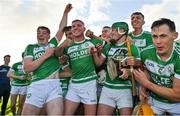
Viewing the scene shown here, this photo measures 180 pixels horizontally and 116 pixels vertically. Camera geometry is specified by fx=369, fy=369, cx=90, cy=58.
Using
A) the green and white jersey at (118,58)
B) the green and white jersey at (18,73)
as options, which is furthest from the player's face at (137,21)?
the green and white jersey at (18,73)

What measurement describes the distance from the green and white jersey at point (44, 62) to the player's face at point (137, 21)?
183 cm

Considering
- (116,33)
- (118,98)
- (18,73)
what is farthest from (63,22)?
(18,73)

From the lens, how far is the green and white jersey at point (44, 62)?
7.18 m

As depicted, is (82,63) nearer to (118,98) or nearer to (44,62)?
(44,62)

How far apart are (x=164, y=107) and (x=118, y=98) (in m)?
1.28

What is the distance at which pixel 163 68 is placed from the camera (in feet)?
18.2

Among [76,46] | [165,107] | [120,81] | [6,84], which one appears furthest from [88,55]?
[6,84]

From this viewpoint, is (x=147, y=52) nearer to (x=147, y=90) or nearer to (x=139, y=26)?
(x=147, y=90)

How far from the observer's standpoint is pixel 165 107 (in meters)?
5.68

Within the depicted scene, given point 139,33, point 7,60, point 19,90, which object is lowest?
point 19,90

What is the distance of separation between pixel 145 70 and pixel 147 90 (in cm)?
31

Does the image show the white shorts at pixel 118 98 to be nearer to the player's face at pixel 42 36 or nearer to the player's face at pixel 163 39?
the player's face at pixel 163 39

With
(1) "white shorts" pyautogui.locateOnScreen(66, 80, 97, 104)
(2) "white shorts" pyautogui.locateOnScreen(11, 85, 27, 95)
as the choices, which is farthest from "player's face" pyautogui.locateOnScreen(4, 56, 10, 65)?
(1) "white shorts" pyautogui.locateOnScreen(66, 80, 97, 104)

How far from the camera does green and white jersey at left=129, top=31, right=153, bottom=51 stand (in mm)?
7804
